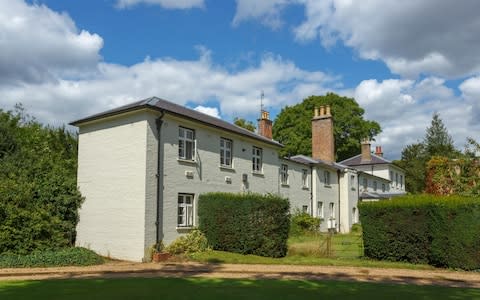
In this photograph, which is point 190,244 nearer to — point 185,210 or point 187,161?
point 185,210

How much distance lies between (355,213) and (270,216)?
23279mm

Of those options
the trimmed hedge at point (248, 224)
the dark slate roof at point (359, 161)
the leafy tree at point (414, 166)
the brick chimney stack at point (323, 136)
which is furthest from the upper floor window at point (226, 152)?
the leafy tree at point (414, 166)

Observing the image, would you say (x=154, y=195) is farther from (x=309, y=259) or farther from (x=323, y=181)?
(x=323, y=181)

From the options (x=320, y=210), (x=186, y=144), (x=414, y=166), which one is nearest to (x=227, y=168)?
(x=186, y=144)

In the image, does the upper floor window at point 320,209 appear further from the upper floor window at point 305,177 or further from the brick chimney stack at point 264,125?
the brick chimney stack at point 264,125

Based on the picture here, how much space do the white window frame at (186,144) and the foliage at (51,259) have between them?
5.60 m

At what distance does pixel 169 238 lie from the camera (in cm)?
1783

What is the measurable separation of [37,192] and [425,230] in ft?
50.7

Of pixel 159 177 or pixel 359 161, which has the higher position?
pixel 359 161

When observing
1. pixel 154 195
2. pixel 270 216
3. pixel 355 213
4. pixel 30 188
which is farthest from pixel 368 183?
pixel 30 188

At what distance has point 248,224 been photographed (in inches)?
701

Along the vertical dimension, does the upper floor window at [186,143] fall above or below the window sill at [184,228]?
above

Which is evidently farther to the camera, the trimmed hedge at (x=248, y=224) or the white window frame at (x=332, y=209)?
the white window frame at (x=332, y=209)

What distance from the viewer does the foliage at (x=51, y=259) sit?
1466 centimetres
